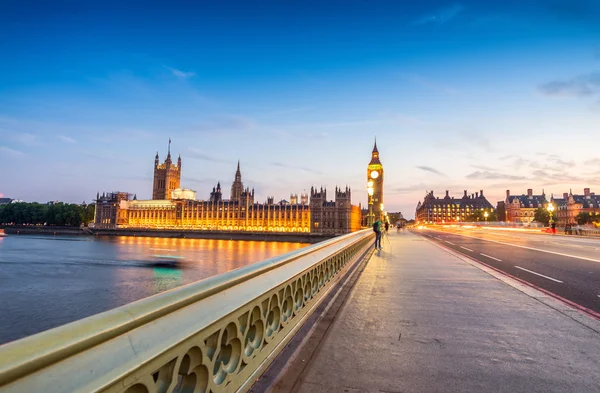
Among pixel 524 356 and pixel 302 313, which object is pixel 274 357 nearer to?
pixel 302 313

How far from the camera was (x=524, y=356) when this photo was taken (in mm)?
4082

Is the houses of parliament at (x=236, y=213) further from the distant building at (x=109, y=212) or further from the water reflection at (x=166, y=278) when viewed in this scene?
the water reflection at (x=166, y=278)

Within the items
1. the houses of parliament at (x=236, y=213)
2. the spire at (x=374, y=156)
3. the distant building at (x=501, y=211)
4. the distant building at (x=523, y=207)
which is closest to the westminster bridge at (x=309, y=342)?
the houses of parliament at (x=236, y=213)

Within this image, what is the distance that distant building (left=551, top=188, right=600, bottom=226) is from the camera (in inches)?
4857

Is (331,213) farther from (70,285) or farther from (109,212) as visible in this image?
(70,285)

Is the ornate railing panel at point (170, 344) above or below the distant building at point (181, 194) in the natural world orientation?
below

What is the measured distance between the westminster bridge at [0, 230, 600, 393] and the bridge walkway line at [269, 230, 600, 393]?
0.06 feet

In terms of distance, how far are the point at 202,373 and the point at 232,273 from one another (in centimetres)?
95

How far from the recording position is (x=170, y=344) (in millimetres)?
2020

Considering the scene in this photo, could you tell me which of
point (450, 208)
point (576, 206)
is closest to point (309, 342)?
point (576, 206)

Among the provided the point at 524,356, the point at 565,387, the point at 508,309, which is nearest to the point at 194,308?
the point at 565,387

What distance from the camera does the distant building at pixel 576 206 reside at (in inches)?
4857

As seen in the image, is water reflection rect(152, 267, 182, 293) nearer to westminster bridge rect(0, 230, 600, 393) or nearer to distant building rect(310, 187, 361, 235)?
westminster bridge rect(0, 230, 600, 393)

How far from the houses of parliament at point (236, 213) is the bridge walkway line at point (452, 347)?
391 ft
